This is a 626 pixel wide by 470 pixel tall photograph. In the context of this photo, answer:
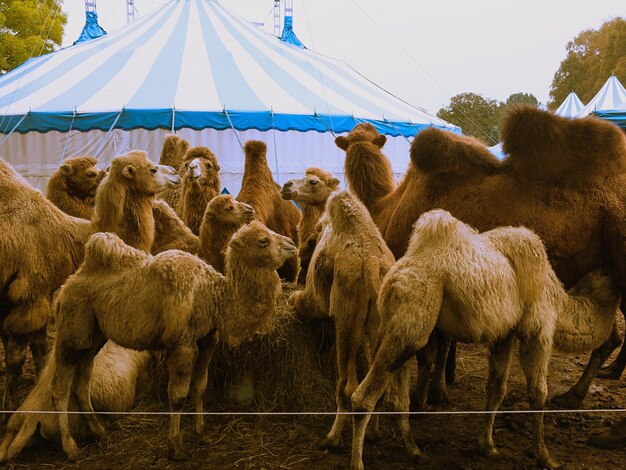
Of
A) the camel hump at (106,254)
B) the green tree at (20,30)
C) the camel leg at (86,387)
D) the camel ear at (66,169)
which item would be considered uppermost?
the green tree at (20,30)

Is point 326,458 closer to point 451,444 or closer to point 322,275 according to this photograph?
point 451,444

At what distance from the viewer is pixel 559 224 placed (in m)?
Result: 3.96

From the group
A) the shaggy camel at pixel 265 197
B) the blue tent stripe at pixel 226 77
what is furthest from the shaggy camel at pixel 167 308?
the blue tent stripe at pixel 226 77

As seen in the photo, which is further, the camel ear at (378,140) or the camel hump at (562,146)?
the camel ear at (378,140)

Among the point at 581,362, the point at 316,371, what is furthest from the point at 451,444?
the point at 581,362

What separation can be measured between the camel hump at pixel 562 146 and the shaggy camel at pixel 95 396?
342 cm

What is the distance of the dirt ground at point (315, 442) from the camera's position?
11.7 feet

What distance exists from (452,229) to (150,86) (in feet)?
27.6

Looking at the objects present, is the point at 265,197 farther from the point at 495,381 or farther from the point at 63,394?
the point at 495,381

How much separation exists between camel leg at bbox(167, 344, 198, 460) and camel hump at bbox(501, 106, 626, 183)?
2.81 meters

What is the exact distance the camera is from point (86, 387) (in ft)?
12.5

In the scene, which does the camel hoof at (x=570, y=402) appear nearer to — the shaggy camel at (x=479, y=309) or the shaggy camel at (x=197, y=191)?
the shaggy camel at (x=479, y=309)

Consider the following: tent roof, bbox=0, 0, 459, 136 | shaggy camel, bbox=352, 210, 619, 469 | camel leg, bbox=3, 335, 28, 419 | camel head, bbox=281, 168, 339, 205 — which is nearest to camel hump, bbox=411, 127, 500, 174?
shaggy camel, bbox=352, 210, 619, 469

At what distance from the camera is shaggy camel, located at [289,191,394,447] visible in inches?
141
